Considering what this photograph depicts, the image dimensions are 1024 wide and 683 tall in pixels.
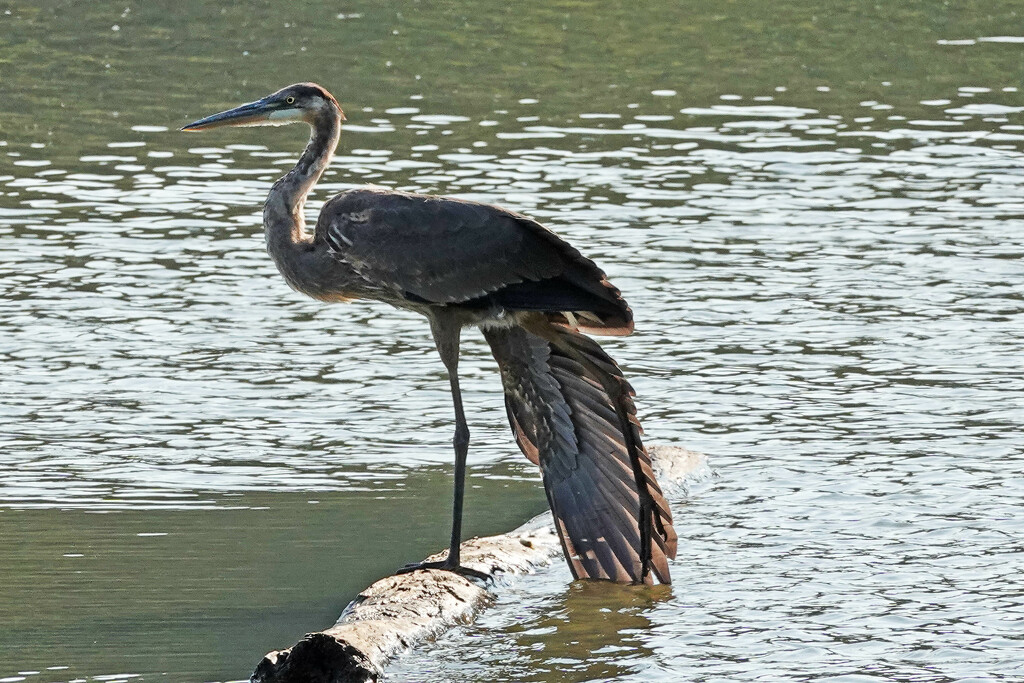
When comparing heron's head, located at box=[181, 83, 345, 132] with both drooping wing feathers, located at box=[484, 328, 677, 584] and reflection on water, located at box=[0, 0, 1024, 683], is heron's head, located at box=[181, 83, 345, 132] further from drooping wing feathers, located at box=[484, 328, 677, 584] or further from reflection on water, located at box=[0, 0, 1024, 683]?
reflection on water, located at box=[0, 0, 1024, 683]

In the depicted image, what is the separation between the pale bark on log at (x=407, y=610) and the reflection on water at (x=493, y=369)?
163mm

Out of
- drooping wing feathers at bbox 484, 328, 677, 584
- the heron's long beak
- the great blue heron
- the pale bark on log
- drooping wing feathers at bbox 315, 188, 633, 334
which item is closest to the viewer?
the pale bark on log

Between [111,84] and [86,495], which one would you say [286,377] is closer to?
[86,495]

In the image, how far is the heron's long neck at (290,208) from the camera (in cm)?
970

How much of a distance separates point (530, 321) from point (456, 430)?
696 millimetres

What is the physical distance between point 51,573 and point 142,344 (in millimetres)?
4432

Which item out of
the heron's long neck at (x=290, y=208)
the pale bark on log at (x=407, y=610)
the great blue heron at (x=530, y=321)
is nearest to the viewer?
the pale bark on log at (x=407, y=610)

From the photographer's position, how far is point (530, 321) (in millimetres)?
9289

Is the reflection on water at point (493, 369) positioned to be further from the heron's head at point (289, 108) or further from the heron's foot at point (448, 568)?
the heron's head at point (289, 108)

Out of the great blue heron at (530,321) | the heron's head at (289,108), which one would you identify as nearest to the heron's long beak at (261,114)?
the heron's head at (289,108)

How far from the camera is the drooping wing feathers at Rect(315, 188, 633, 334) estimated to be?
8.90 metres

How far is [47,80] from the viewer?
23.4 m

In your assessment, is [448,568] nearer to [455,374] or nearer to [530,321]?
[455,374]

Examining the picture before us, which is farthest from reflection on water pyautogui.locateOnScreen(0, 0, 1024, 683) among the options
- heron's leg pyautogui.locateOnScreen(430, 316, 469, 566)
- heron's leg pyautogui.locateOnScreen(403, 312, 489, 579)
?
heron's leg pyautogui.locateOnScreen(430, 316, 469, 566)
